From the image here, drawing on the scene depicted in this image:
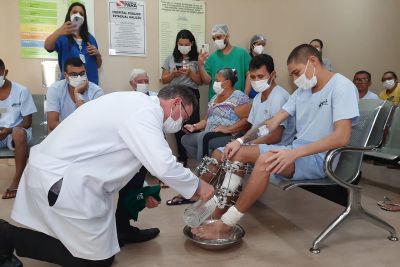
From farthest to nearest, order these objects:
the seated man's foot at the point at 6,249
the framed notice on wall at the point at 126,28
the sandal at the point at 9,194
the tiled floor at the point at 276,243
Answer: the framed notice on wall at the point at 126,28, the sandal at the point at 9,194, the tiled floor at the point at 276,243, the seated man's foot at the point at 6,249

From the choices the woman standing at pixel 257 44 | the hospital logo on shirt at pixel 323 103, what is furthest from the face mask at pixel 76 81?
the woman standing at pixel 257 44

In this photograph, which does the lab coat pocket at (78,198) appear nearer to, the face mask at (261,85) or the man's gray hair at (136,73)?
the face mask at (261,85)

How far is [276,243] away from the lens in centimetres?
194

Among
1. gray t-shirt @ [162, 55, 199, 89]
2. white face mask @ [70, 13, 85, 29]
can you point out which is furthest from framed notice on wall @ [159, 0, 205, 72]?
white face mask @ [70, 13, 85, 29]

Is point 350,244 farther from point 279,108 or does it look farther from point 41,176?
point 41,176

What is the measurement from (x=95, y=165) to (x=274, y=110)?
4.62 feet

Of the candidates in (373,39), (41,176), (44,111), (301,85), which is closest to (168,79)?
(44,111)

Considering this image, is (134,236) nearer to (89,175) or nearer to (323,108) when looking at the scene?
(89,175)

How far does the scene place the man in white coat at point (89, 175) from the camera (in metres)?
1.38

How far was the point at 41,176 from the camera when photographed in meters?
1.41

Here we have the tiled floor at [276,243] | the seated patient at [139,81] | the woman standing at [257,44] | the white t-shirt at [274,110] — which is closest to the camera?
the tiled floor at [276,243]

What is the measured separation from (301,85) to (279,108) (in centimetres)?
47

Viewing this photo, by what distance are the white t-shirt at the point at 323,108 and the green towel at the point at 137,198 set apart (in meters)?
0.83

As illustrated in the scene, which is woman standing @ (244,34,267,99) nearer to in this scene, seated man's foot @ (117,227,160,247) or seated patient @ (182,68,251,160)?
seated patient @ (182,68,251,160)
